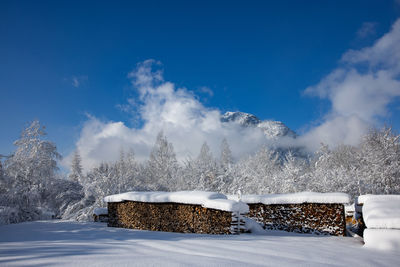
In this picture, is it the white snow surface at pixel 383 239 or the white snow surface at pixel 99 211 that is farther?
the white snow surface at pixel 99 211

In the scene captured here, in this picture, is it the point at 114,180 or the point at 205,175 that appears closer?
the point at 114,180

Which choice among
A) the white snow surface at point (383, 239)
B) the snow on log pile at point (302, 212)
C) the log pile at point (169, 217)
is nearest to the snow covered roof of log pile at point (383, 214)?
the white snow surface at point (383, 239)

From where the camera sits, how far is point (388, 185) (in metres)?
16.3

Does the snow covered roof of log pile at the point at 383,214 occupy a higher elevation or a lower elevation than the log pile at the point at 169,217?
Result: higher

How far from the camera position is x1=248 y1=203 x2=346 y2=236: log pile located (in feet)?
26.1

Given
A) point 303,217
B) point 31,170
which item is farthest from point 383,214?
point 31,170

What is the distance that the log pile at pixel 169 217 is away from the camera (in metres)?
7.33

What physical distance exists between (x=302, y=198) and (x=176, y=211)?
4445mm

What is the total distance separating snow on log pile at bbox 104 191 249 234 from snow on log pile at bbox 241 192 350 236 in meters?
1.92

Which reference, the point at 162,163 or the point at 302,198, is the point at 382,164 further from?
the point at 162,163

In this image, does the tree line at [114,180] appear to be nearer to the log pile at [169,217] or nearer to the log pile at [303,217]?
the log pile at [303,217]

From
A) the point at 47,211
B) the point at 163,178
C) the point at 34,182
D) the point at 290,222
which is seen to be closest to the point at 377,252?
the point at 290,222

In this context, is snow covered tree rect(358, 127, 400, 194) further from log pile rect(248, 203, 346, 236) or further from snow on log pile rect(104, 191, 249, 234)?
snow on log pile rect(104, 191, 249, 234)

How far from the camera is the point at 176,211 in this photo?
8250 mm
